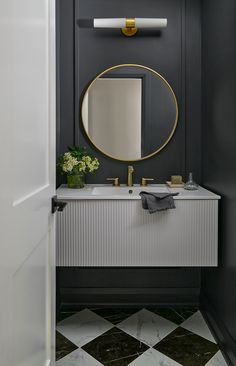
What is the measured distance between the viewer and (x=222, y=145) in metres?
2.05

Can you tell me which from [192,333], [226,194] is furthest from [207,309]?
[226,194]

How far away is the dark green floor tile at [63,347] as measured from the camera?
1893 millimetres

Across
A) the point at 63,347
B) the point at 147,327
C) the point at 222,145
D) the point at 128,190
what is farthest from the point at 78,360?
the point at 222,145

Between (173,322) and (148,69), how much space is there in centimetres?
181

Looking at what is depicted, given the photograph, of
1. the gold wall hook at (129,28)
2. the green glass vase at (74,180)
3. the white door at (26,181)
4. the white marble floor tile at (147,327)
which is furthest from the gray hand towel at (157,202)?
the gold wall hook at (129,28)

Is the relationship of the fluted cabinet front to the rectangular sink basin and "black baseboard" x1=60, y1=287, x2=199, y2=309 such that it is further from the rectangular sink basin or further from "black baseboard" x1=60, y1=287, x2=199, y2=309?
"black baseboard" x1=60, y1=287, x2=199, y2=309

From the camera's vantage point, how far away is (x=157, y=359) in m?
1.85

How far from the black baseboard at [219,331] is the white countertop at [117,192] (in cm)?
76

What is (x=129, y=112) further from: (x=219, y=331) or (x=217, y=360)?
(x=217, y=360)

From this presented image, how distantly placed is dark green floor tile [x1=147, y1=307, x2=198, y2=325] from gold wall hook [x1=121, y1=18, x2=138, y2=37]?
203cm

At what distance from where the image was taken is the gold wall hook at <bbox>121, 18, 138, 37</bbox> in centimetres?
235

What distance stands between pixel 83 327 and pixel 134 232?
0.74 meters

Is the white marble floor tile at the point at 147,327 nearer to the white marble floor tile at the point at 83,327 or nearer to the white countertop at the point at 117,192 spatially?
the white marble floor tile at the point at 83,327

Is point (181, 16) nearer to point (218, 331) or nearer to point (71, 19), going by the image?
point (71, 19)
